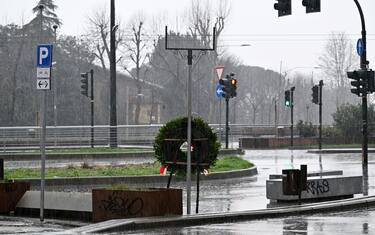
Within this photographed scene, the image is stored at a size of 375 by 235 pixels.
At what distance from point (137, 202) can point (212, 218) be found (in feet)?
4.43

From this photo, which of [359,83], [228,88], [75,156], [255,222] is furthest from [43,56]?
[228,88]

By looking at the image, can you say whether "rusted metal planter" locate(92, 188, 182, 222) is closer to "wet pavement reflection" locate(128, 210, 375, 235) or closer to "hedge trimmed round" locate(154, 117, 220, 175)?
"wet pavement reflection" locate(128, 210, 375, 235)

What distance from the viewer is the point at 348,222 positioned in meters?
15.4

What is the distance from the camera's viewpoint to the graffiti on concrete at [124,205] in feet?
51.3

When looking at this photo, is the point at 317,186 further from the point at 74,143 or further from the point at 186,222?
the point at 74,143

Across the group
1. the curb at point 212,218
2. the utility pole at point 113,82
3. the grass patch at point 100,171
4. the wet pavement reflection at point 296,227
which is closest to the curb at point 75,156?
the utility pole at point 113,82

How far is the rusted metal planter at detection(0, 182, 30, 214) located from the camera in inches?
706

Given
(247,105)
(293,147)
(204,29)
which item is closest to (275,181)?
(293,147)

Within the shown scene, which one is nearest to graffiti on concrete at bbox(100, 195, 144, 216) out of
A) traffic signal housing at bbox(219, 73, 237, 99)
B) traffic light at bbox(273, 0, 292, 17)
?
traffic light at bbox(273, 0, 292, 17)

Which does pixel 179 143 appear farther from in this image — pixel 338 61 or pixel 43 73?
pixel 338 61

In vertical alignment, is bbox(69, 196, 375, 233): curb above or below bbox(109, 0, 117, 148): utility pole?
below

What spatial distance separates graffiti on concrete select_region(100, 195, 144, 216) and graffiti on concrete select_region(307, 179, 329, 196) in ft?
16.9

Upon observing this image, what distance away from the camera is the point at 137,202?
15.7 meters

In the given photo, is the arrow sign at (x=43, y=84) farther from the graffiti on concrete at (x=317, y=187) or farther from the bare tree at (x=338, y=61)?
the bare tree at (x=338, y=61)
